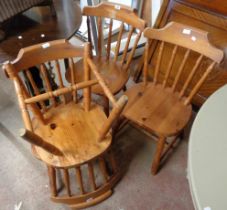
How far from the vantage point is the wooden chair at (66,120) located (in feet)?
2.96

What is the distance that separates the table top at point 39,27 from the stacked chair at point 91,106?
0.37 feet

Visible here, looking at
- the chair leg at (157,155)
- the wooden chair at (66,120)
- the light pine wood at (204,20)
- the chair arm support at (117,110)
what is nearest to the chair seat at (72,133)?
the wooden chair at (66,120)

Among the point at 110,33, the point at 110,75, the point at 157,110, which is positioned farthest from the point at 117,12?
the point at 157,110

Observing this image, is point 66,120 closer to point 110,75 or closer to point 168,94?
point 110,75

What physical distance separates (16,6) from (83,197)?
3.53 feet

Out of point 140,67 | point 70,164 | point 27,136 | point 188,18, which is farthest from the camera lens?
point 140,67

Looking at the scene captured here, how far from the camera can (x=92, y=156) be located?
3.30 feet

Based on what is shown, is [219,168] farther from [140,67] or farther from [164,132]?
[140,67]

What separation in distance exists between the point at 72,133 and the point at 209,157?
26.5 inches

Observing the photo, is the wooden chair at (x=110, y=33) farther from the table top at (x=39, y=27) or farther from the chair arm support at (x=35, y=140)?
the chair arm support at (x=35, y=140)

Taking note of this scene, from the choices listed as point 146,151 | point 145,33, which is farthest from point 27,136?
point 146,151

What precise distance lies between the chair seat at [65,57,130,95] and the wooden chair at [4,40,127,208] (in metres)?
0.20

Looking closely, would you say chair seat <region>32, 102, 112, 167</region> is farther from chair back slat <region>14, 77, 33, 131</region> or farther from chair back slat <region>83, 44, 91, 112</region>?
chair back slat <region>14, 77, 33, 131</region>

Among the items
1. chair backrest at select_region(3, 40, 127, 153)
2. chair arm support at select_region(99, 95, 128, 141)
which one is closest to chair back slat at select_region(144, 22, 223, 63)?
chair backrest at select_region(3, 40, 127, 153)
